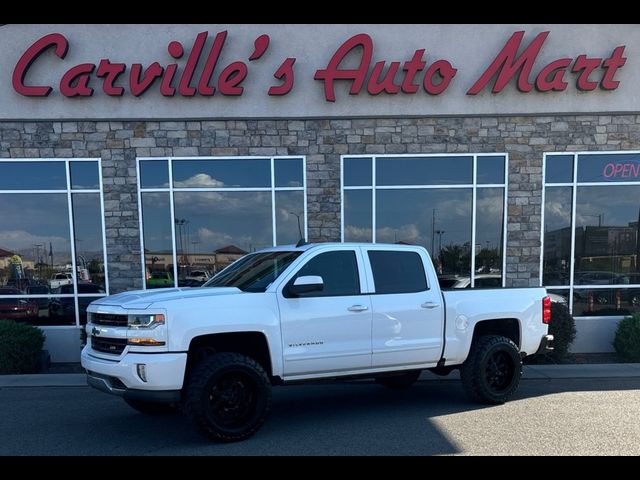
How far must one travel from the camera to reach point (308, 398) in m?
6.21

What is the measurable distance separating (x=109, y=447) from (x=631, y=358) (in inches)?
330

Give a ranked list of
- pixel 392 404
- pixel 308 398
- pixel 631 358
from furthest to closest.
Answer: pixel 631 358 < pixel 308 398 < pixel 392 404

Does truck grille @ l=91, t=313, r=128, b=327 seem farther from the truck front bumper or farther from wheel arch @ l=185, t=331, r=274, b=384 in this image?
wheel arch @ l=185, t=331, r=274, b=384

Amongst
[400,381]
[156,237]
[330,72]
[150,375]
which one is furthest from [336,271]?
[156,237]

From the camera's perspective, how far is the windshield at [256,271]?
4984 mm

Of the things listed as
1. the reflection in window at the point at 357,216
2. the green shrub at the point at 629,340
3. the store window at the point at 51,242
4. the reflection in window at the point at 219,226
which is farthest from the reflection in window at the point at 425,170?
the store window at the point at 51,242

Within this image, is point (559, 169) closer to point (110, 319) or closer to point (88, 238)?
point (110, 319)

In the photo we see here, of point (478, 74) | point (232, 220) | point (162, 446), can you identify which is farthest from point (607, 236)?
point (162, 446)

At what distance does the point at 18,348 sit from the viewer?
7520 millimetres

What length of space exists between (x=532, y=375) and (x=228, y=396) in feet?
16.6

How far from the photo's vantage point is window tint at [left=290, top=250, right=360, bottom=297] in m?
5.09

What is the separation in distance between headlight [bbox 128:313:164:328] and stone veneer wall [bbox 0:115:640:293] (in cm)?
529

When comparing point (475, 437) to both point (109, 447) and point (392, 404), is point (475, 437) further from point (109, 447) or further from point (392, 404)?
point (109, 447)

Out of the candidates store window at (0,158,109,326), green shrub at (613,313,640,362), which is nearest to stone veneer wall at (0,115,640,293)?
store window at (0,158,109,326)
